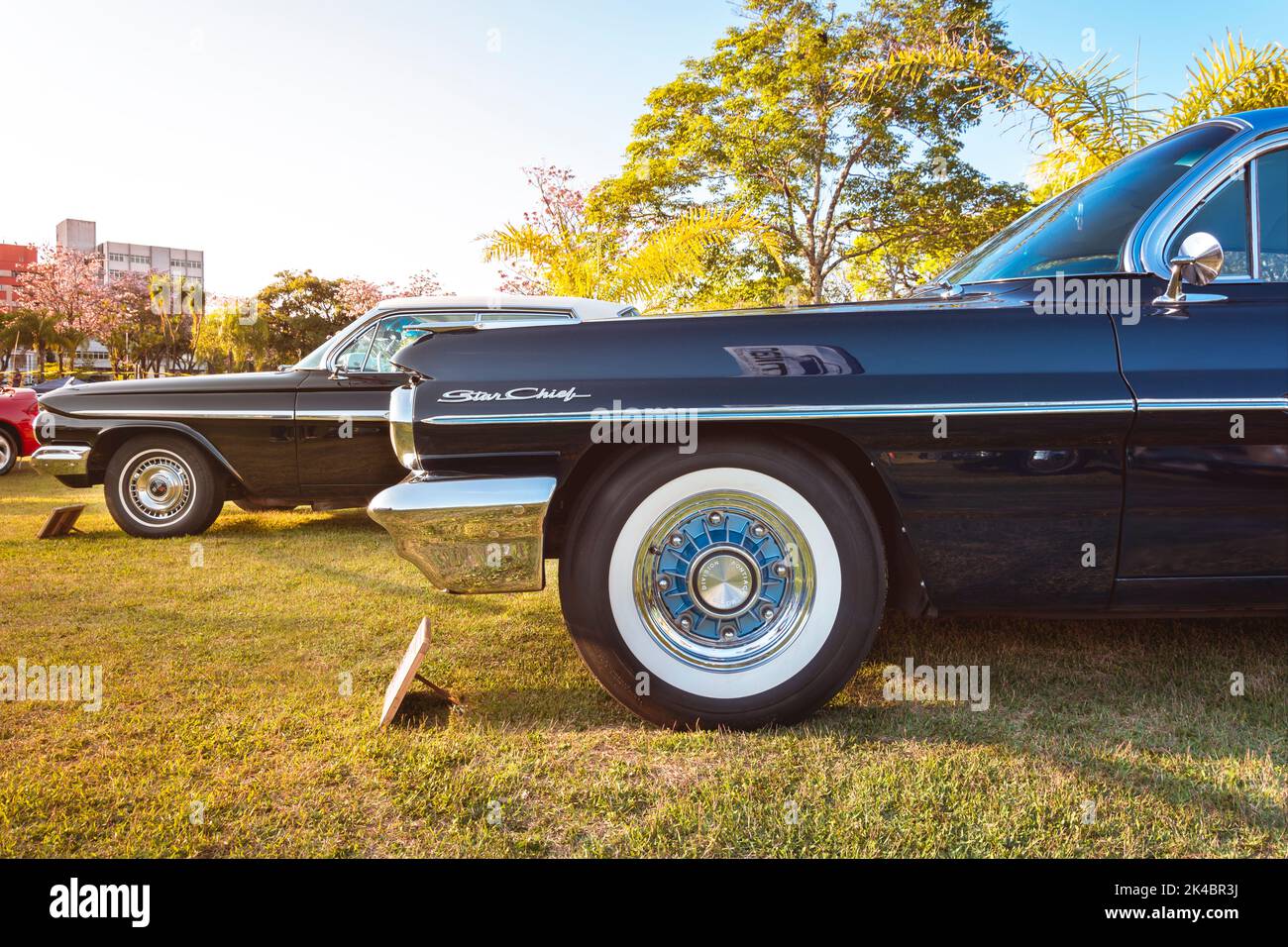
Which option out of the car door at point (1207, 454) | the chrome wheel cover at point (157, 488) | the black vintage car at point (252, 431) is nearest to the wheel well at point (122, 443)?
the black vintage car at point (252, 431)

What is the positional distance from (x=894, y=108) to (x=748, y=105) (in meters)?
3.48

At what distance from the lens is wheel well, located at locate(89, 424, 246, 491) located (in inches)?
226

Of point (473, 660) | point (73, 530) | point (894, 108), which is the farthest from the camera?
point (894, 108)

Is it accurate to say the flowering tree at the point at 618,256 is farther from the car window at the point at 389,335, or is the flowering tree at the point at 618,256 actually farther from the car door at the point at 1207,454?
the car door at the point at 1207,454

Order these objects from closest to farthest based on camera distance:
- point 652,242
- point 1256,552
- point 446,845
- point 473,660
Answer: point 446,845, point 1256,552, point 473,660, point 652,242

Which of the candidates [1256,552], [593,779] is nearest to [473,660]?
[593,779]

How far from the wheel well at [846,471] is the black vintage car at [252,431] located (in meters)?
3.42

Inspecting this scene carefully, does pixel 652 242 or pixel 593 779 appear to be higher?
pixel 652 242

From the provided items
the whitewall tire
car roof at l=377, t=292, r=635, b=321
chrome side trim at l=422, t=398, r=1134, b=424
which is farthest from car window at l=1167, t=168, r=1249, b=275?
car roof at l=377, t=292, r=635, b=321

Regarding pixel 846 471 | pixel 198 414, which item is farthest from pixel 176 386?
pixel 846 471

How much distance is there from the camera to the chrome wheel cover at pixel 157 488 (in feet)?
19.0

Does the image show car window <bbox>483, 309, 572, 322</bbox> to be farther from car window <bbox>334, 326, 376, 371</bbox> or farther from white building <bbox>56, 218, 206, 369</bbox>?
white building <bbox>56, 218, 206, 369</bbox>
